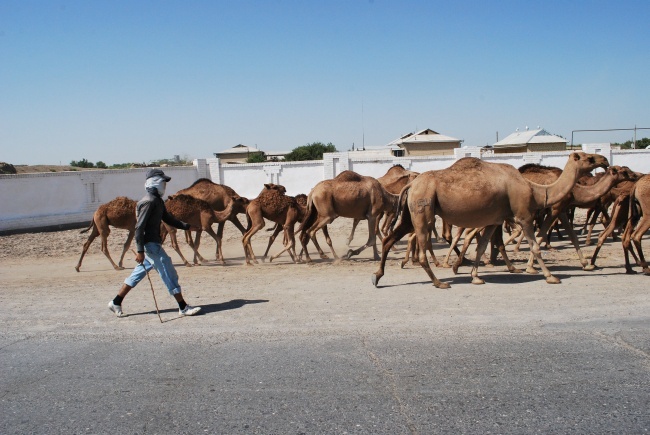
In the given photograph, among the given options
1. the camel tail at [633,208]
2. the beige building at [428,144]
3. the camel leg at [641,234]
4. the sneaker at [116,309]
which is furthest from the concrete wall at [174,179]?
the beige building at [428,144]

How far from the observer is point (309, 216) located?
49.1ft

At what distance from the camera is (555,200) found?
10.7 metres

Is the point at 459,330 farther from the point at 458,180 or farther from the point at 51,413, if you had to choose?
the point at 51,413

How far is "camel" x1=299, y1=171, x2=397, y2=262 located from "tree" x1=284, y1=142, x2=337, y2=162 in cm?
5282

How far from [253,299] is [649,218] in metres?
6.81

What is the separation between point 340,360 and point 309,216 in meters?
8.69

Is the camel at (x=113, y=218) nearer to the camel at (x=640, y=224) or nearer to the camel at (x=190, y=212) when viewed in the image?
the camel at (x=190, y=212)

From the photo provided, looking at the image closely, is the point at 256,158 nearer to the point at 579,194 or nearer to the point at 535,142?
the point at 535,142

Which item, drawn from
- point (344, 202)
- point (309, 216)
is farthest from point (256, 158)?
point (344, 202)

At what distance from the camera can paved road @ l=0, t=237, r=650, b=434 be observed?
16.6ft

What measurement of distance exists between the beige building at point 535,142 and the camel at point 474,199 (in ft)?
132

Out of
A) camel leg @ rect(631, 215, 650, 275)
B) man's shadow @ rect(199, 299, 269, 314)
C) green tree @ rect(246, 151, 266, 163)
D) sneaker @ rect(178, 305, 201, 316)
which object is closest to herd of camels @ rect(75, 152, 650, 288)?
camel leg @ rect(631, 215, 650, 275)

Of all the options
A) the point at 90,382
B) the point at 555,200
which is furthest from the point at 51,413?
the point at 555,200

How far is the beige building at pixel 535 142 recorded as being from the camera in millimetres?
48906
